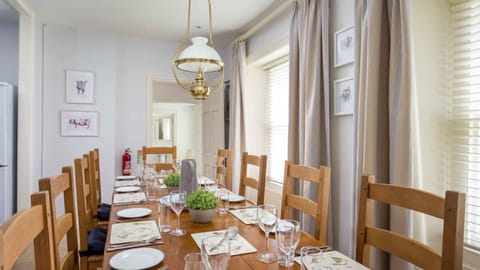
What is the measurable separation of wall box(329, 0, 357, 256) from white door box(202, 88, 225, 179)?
2.20 m

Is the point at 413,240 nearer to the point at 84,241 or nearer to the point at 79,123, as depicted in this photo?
the point at 84,241

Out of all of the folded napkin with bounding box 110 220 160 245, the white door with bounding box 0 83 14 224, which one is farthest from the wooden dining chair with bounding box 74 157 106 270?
the white door with bounding box 0 83 14 224

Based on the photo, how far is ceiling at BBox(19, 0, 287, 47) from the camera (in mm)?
3186

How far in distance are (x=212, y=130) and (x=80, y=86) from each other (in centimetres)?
190

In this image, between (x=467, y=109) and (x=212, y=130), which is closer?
(x=467, y=109)

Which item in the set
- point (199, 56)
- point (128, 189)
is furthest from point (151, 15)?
point (128, 189)

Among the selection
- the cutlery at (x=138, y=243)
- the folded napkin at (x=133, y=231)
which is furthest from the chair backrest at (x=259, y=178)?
the cutlery at (x=138, y=243)

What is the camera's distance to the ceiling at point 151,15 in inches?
125

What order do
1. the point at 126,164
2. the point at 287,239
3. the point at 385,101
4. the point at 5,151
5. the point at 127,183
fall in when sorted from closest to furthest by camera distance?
the point at 287,239, the point at 385,101, the point at 127,183, the point at 5,151, the point at 126,164

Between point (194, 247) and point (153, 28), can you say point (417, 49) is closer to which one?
point (194, 247)

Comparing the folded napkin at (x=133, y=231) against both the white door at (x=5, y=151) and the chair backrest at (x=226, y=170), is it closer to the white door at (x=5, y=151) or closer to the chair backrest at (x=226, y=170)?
the chair backrest at (x=226, y=170)

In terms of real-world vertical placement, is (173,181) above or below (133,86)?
below

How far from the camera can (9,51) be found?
13.4 feet

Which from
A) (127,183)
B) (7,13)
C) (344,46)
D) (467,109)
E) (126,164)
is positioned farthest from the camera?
(126,164)
